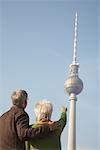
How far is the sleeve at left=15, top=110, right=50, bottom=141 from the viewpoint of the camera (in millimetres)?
5605

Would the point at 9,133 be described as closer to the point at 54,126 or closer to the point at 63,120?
the point at 54,126

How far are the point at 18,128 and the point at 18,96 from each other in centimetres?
42

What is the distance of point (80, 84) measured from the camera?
235 feet

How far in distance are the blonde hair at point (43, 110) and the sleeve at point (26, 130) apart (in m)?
0.19

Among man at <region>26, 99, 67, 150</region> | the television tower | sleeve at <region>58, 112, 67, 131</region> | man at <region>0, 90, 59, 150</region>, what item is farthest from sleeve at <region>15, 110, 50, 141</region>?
the television tower

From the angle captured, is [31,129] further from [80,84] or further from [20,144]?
[80,84]

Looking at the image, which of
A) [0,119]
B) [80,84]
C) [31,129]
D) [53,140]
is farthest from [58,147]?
[80,84]

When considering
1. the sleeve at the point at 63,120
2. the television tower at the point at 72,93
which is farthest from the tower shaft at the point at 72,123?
the sleeve at the point at 63,120

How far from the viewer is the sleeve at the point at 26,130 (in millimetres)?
5605

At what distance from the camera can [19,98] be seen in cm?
580

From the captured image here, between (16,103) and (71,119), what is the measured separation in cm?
6749

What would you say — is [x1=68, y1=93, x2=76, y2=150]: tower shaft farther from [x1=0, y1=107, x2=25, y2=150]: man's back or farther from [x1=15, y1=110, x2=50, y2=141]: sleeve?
[x1=15, y1=110, x2=50, y2=141]: sleeve

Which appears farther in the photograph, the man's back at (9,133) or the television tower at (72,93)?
the television tower at (72,93)

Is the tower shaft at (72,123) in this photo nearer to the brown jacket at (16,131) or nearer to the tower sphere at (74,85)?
the tower sphere at (74,85)
